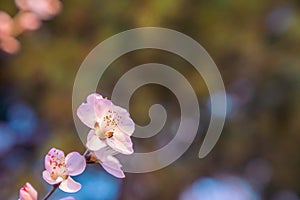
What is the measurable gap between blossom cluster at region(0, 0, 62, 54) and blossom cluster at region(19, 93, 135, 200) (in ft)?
1.52

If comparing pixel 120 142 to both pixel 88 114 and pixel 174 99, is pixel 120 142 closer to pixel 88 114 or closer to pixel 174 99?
pixel 88 114

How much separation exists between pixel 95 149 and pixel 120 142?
0.07 ft

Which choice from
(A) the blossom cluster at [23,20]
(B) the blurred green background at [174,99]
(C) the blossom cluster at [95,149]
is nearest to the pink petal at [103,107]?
(C) the blossom cluster at [95,149]

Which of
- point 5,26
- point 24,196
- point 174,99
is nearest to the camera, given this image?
point 24,196

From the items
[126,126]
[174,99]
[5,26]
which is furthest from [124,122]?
[174,99]

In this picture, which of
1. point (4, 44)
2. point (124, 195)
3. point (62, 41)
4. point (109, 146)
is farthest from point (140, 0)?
point (109, 146)

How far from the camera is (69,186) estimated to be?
1.26 ft

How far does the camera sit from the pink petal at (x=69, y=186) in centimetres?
38

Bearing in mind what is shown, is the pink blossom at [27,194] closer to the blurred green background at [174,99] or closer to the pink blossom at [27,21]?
the pink blossom at [27,21]

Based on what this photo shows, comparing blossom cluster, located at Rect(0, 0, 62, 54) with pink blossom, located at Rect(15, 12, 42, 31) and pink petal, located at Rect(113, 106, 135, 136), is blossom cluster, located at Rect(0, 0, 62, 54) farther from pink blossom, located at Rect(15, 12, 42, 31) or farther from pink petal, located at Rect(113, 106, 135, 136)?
pink petal, located at Rect(113, 106, 135, 136)

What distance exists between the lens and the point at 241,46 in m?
1.53

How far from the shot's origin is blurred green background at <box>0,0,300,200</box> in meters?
1.44

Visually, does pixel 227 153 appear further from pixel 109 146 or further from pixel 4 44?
pixel 109 146

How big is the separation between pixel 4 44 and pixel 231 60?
0.86 metres
